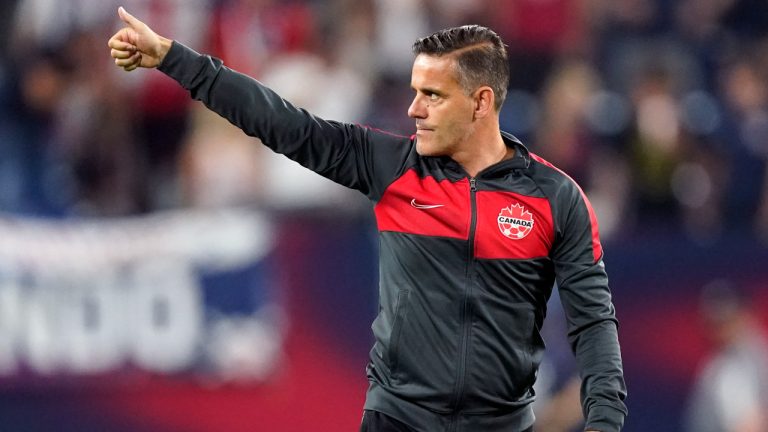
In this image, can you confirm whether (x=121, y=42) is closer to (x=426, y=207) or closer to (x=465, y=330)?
(x=426, y=207)

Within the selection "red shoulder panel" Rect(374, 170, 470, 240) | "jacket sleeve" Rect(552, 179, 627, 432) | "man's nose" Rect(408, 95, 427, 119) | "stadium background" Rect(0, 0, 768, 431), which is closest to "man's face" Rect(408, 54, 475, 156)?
"man's nose" Rect(408, 95, 427, 119)

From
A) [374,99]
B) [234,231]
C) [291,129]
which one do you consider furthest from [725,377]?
[291,129]

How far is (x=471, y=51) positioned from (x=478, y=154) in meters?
0.32

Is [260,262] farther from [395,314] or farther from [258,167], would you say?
[395,314]

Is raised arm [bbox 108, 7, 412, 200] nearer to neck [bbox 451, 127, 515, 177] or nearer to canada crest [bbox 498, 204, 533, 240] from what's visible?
neck [bbox 451, 127, 515, 177]

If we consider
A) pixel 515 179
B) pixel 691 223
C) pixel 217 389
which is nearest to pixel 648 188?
pixel 691 223

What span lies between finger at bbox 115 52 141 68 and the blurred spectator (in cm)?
531

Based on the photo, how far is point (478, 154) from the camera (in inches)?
156

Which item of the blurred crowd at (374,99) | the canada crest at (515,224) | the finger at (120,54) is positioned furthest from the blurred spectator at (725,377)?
the finger at (120,54)

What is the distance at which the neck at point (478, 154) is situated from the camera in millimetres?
3951

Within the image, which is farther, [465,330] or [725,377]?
[725,377]

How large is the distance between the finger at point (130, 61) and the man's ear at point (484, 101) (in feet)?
3.43

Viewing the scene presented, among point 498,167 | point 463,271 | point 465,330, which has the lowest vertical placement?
point 465,330

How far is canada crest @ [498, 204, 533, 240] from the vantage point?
12.6ft
